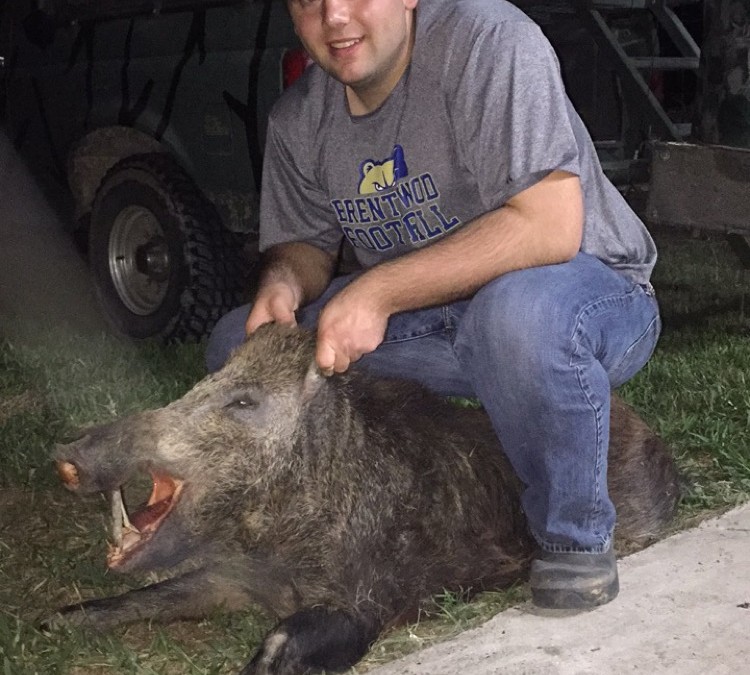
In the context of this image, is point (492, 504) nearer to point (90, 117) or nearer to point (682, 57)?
point (90, 117)

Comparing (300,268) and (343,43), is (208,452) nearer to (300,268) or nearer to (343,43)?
(300,268)

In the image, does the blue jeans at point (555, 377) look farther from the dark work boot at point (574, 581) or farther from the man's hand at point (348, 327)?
the man's hand at point (348, 327)

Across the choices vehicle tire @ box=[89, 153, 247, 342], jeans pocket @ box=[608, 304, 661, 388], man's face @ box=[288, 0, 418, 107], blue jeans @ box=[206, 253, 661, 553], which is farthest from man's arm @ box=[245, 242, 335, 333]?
vehicle tire @ box=[89, 153, 247, 342]

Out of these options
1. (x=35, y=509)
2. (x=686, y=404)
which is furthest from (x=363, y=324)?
(x=686, y=404)

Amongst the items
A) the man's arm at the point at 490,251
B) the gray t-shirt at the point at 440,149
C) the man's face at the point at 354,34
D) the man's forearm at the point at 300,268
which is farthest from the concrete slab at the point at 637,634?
the man's face at the point at 354,34

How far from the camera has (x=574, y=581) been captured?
10.3 ft

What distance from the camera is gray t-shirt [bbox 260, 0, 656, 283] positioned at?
320 centimetres

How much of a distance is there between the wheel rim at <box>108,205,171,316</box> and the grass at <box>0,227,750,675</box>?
29 cm

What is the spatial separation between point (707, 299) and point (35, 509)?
14.2 ft

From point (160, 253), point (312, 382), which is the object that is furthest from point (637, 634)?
point (160, 253)

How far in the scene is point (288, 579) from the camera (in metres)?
3.13

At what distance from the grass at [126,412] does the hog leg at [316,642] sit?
0.04 m

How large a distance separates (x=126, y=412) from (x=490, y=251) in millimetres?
2568

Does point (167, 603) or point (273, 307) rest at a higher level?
point (273, 307)
